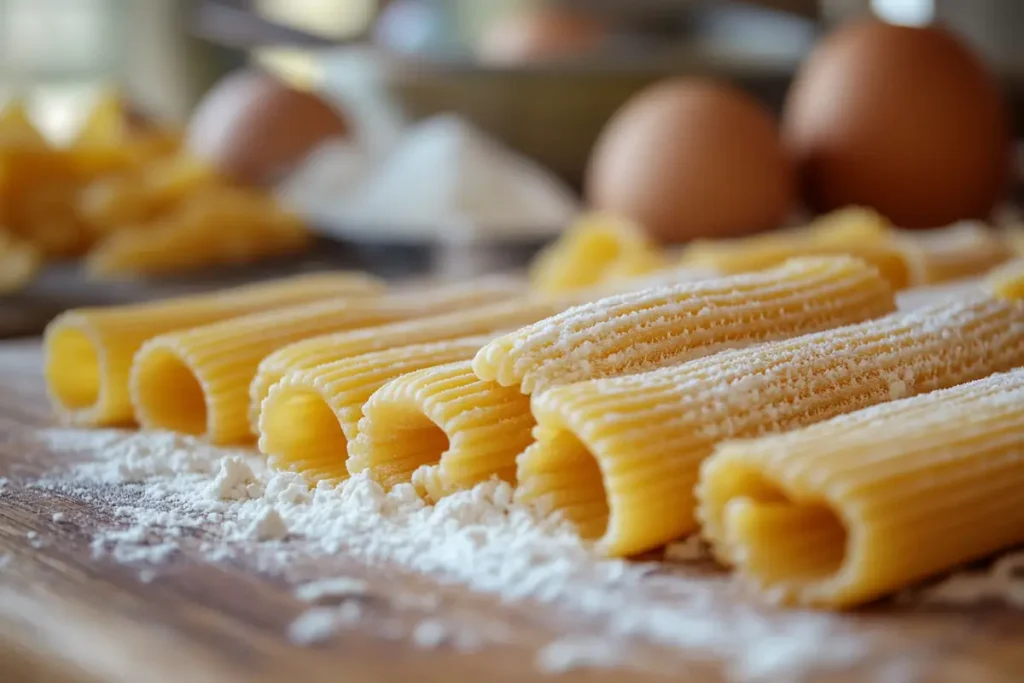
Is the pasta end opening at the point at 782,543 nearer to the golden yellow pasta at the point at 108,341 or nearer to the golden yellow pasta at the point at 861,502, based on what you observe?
the golden yellow pasta at the point at 861,502

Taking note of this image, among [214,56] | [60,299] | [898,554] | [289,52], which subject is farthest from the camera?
[214,56]

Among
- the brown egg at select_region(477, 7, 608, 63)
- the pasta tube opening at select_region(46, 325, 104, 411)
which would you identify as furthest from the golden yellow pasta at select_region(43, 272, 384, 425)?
the brown egg at select_region(477, 7, 608, 63)

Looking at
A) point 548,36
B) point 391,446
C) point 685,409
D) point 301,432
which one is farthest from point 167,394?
point 548,36

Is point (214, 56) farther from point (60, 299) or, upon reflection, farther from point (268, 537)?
point (268, 537)

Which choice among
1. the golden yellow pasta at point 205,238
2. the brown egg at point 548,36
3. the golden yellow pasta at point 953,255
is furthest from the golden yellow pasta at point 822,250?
the brown egg at point 548,36

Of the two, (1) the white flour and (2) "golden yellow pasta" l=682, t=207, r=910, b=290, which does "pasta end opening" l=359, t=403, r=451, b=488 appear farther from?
(2) "golden yellow pasta" l=682, t=207, r=910, b=290

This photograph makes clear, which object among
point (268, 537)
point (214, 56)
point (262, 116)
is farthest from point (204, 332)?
point (214, 56)
